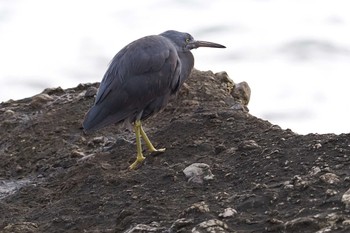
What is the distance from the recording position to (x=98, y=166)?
24.5 feet

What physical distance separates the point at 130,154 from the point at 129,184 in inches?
42.1

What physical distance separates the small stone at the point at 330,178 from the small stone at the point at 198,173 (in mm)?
906

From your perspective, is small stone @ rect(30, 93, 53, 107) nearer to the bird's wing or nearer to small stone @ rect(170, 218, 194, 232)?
the bird's wing

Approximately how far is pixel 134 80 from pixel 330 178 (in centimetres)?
250

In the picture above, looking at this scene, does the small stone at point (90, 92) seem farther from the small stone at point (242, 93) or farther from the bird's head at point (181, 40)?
the small stone at point (242, 93)

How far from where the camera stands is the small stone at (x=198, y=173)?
6.58 m

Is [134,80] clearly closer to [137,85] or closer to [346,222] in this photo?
[137,85]

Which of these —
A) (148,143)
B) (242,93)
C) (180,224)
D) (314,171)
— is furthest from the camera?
(242,93)

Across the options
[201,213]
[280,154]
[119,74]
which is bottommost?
[201,213]

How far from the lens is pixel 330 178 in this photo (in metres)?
5.95

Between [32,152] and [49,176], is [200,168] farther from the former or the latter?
[32,152]

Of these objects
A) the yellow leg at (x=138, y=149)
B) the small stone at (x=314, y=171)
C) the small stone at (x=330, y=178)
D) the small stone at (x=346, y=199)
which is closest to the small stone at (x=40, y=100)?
the yellow leg at (x=138, y=149)

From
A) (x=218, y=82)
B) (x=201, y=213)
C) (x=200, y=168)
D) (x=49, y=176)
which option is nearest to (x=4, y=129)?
(x=49, y=176)

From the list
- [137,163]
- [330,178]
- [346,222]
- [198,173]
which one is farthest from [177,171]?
[346,222]
